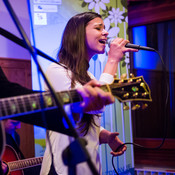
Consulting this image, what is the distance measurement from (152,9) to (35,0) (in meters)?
Answer: 1.20

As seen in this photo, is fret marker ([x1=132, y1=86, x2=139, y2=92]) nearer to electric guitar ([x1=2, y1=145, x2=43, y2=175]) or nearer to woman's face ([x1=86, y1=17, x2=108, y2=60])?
woman's face ([x1=86, y1=17, x2=108, y2=60])

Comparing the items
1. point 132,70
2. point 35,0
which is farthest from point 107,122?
point 35,0

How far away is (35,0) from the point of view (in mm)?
2148

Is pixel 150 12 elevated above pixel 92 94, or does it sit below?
above

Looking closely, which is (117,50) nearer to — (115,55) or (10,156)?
(115,55)

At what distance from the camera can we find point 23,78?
2527 millimetres

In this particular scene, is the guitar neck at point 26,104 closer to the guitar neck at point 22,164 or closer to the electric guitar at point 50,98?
the electric guitar at point 50,98

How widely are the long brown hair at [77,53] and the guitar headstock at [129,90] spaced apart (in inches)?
9.3

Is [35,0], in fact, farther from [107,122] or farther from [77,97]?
[77,97]

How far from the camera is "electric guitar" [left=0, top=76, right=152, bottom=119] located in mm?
847

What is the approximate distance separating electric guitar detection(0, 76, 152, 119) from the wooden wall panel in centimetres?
167

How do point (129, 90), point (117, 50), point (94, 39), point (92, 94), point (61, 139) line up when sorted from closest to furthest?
point (92, 94) < point (129, 90) < point (61, 139) < point (117, 50) < point (94, 39)

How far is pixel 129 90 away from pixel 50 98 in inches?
13.8

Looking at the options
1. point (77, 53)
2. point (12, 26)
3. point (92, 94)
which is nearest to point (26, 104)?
point (92, 94)
